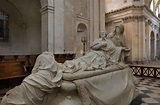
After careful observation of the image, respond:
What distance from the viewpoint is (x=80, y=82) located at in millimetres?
2656

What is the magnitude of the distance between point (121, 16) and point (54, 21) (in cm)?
1189

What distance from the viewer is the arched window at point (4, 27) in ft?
33.9

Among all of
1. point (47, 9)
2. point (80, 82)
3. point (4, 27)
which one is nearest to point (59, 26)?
point (47, 9)

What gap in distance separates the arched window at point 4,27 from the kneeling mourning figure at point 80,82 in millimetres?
8562

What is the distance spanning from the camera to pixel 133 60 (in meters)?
17.1

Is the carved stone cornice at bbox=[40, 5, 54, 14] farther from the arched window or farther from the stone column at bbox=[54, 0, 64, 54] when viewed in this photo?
the arched window

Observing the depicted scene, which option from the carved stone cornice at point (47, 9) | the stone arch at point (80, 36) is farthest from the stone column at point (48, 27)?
the stone arch at point (80, 36)

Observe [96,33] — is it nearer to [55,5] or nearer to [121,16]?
[55,5]

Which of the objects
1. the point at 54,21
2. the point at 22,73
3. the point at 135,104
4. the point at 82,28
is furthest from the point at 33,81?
the point at 82,28

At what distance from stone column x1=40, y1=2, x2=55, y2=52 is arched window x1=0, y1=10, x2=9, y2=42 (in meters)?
3.79

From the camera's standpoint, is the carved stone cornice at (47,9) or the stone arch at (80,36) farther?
the stone arch at (80,36)

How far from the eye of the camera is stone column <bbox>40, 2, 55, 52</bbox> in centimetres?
798

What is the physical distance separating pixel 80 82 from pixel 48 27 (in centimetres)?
585

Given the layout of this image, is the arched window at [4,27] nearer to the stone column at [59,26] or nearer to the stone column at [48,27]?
the stone column at [48,27]
